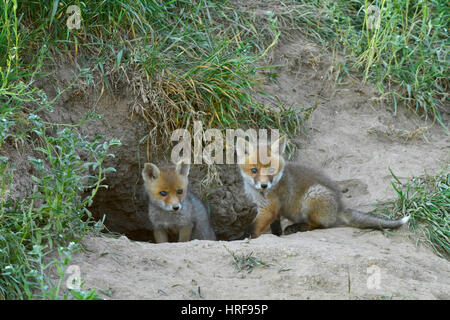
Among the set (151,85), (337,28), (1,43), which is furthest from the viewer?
(337,28)

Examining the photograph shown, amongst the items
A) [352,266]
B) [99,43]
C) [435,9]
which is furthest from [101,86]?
[435,9]

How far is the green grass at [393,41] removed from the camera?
664 centimetres

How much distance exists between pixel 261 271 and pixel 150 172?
6.69ft

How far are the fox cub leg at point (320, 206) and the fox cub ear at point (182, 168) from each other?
48.0 inches

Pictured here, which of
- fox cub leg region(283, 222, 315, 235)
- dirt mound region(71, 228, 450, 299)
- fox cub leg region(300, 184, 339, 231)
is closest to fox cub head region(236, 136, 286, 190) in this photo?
fox cub leg region(300, 184, 339, 231)

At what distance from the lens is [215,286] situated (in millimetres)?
3713

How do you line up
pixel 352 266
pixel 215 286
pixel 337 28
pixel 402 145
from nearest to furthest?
1. pixel 215 286
2. pixel 352 266
3. pixel 402 145
4. pixel 337 28

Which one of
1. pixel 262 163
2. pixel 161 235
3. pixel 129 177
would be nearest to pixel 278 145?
pixel 262 163

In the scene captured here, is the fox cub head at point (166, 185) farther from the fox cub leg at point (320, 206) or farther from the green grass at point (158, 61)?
the fox cub leg at point (320, 206)

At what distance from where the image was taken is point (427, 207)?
5141 mm

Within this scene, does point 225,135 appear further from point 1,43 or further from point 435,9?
point 435,9

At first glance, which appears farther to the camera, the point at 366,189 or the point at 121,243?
the point at 366,189

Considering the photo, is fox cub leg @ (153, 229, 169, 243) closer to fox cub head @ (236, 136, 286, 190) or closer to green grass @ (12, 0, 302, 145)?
green grass @ (12, 0, 302, 145)

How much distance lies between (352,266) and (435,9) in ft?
14.9
